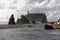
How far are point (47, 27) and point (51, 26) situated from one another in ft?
12.3

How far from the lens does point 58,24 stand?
135 metres

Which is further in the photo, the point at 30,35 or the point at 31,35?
the point at 30,35

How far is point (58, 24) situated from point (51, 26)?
5.86 meters

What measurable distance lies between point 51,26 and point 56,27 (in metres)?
4.13

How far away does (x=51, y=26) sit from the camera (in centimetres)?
13212

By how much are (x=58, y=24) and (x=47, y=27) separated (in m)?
7.46

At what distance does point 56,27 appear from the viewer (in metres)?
134

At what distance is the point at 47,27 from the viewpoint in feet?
443

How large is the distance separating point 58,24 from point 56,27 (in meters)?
2.55
